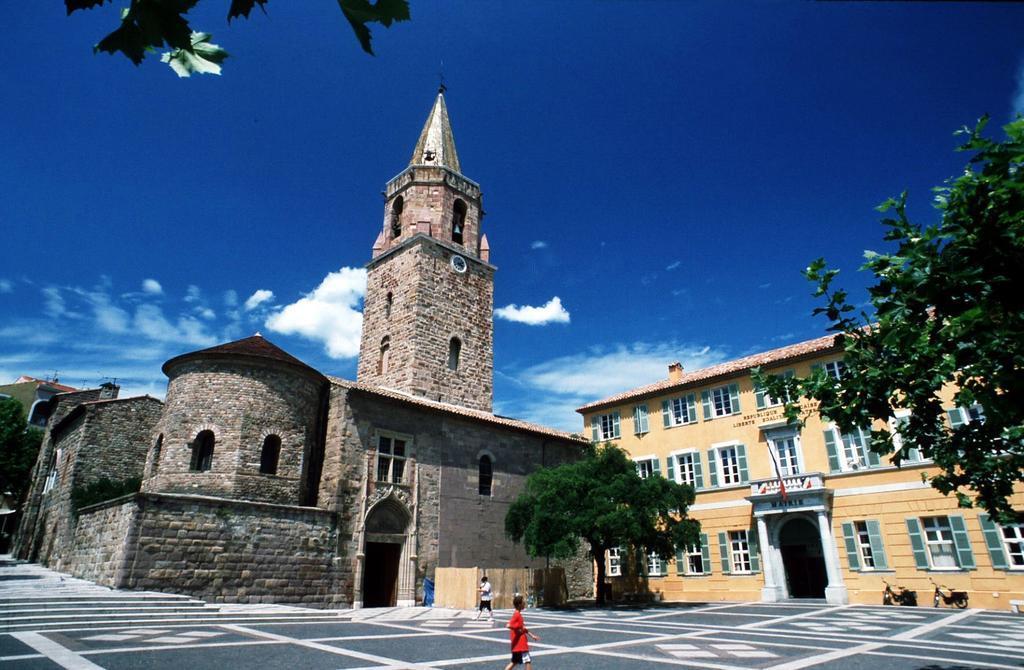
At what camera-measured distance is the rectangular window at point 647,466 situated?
91.6 feet

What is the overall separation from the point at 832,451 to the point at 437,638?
57.8ft

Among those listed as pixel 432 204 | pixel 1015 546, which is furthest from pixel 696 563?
pixel 432 204

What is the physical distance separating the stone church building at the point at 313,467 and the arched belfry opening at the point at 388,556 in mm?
57

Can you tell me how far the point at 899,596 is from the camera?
806 inches

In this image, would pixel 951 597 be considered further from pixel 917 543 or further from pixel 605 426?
pixel 605 426

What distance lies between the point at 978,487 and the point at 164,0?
10.1m

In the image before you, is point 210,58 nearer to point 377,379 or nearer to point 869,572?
point 869,572

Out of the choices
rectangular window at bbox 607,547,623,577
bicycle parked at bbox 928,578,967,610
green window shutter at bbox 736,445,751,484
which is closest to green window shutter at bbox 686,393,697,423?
green window shutter at bbox 736,445,751,484

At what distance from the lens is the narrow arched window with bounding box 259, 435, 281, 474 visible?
66.7 feet

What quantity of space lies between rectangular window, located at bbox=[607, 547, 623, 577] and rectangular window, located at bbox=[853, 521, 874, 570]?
401 inches

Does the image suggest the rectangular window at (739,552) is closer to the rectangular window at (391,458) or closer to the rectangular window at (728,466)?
the rectangular window at (728,466)

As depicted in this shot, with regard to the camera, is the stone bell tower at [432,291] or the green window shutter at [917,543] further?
→ the stone bell tower at [432,291]

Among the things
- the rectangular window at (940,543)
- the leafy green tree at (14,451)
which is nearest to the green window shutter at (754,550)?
the rectangular window at (940,543)

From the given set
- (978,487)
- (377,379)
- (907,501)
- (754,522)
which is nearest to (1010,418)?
(978,487)
